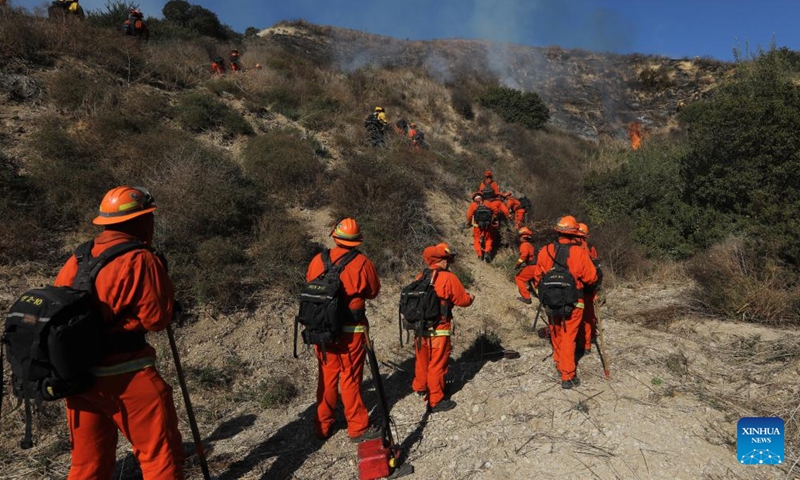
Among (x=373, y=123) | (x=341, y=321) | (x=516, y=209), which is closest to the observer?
(x=341, y=321)

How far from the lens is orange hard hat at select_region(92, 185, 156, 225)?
231 centimetres

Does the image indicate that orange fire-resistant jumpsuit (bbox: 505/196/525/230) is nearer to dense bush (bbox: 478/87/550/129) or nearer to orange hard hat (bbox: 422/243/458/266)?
orange hard hat (bbox: 422/243/458/266)

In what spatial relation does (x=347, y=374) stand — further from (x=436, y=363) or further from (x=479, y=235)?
(x=479, y=235)

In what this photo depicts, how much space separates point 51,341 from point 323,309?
1.68 metres

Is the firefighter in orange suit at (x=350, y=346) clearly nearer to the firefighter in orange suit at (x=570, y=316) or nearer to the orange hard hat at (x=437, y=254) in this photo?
the orange hard hat at (x=437, y=254)

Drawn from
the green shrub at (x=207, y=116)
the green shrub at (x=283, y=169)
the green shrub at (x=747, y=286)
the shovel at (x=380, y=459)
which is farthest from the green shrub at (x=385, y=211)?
the green shrub at (x=747, y=286)

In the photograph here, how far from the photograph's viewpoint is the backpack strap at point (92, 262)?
2172 millimetres

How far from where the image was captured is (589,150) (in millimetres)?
16547

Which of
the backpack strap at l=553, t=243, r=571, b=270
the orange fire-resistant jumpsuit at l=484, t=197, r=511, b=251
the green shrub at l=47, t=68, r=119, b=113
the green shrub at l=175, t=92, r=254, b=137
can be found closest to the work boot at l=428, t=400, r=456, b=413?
the backpack strap at l=553, t=243, r=571, b=270

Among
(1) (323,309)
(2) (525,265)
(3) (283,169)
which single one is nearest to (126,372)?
(1) (323,309)

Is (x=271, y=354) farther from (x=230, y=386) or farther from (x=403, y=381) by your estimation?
(x=403, y=381)

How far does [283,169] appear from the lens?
8.20 m

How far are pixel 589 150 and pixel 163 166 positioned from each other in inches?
606

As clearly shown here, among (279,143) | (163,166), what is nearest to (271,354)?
(163,166)
